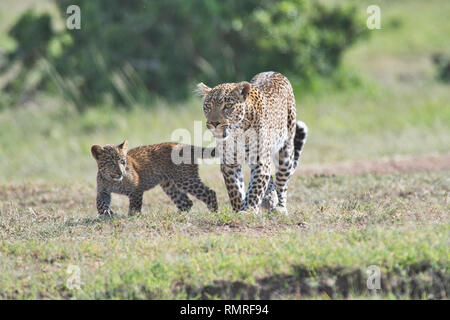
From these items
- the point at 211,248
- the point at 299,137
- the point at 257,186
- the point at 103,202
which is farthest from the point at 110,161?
the point at 299,137

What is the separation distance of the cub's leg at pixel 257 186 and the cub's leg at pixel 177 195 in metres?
1.28

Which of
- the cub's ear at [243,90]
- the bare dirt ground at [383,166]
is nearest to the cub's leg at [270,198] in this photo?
the cub's ear at [243,90]

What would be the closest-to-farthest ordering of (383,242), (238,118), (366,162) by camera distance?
(383,242), (238,118), (366,162)

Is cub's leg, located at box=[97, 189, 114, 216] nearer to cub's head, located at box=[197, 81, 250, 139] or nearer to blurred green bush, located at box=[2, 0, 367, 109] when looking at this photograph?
cub's head, located at box=[197, 81, 250, 139]

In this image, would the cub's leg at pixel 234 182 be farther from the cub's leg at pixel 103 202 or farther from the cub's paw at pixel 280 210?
the cub's leg at pixel 103 202

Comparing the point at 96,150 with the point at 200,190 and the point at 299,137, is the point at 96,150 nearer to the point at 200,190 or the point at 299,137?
the point at 200,190

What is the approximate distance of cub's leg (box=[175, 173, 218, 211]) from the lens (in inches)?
375

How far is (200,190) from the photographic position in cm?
952

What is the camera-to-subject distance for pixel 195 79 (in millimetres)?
19859

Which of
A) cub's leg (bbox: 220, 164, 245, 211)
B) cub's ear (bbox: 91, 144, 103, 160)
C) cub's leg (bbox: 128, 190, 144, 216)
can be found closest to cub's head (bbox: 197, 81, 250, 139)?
cub's leg (bbox: 220, 164, 245, 211)

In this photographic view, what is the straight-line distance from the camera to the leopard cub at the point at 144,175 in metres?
9.05

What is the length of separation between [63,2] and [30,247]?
13.0m
